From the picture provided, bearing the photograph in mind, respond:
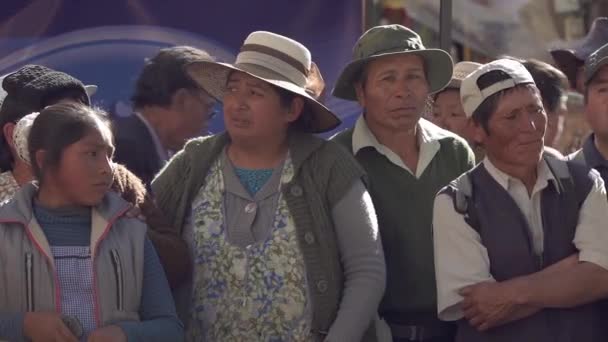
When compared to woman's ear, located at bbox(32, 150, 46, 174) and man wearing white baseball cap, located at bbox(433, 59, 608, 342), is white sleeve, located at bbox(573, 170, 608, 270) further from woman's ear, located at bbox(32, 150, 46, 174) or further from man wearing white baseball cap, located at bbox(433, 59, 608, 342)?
woman's ear, located at bbox(32, 150, 46, 174)

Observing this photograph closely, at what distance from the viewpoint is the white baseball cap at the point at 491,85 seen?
3.86 metres

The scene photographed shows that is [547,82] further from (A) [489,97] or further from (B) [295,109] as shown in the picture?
(B) [295,109]

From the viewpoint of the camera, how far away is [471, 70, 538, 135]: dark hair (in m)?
3.86

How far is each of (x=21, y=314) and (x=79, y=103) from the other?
0.78 meters

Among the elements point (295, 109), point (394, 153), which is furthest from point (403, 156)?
point (295, 109)

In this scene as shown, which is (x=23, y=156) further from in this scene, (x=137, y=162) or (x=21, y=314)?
(x=137, y=162)

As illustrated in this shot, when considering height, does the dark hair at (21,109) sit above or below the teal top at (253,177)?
above

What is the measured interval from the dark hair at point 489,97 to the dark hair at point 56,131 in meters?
1.16

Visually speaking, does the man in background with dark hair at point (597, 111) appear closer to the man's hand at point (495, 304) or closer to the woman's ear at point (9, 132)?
the man's hand at point (495, 304)

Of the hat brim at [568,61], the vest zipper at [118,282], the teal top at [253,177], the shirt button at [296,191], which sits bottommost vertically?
the vest zipper at [118,282]

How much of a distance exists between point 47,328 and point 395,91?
1.50 meters

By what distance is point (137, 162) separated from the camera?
501 centimetres

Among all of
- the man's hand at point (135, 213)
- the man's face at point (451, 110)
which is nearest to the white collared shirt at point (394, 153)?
the man's hand at point (135, 213)

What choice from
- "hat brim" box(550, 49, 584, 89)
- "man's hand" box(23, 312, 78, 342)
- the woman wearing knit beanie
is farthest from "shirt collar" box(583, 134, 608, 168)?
"man's hand" box(23, 312, 78, 342)
